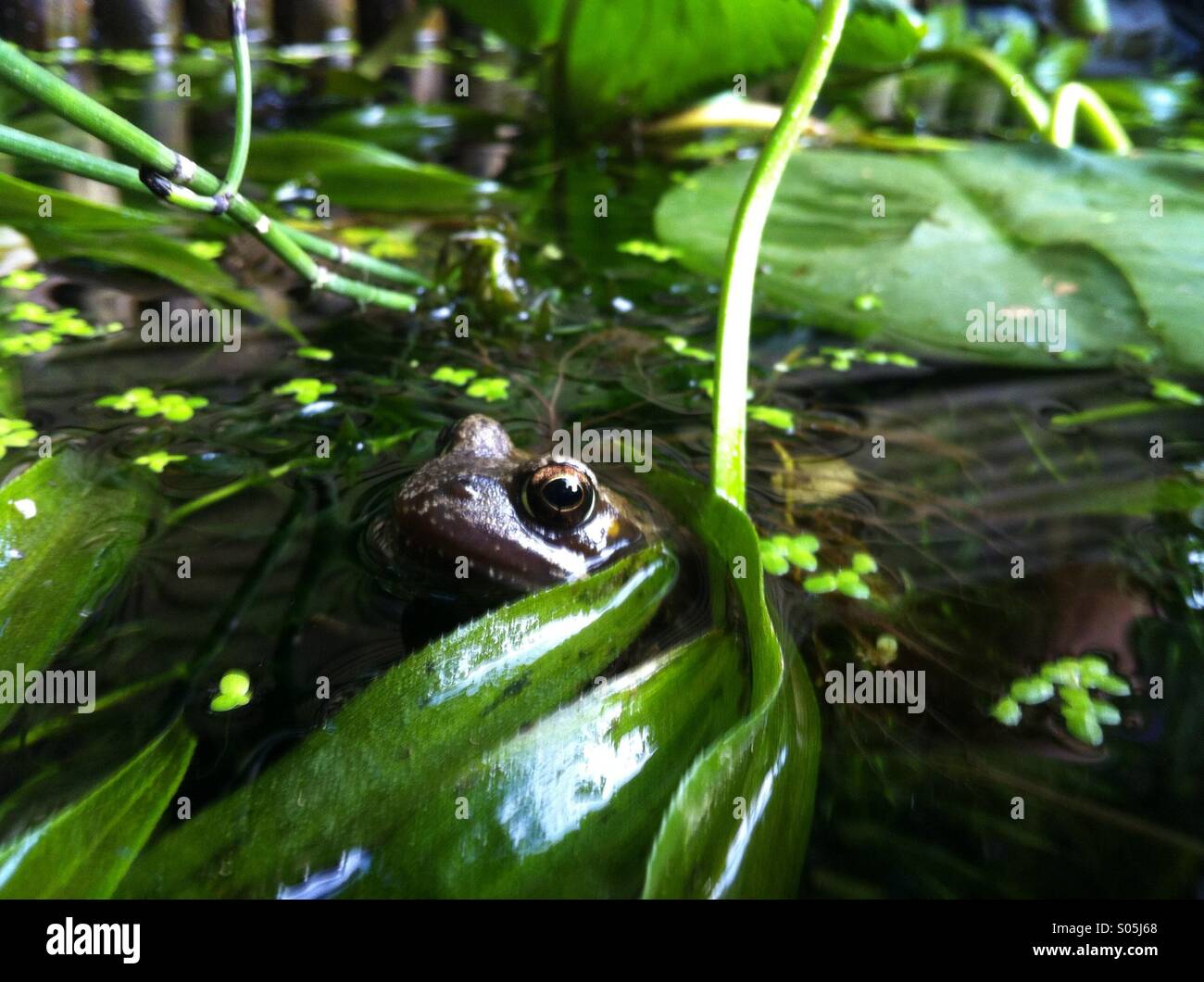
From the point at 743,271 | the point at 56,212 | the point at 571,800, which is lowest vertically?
the point at 571,800

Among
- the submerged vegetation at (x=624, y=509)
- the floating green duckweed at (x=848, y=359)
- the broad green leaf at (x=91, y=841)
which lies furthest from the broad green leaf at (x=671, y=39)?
the broad green leaf at (x=91, y=841)

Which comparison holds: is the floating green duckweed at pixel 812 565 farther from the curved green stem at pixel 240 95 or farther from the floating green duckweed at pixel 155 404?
the floating green duckweed at pixel 155 404

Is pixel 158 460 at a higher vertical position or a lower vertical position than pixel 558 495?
lower

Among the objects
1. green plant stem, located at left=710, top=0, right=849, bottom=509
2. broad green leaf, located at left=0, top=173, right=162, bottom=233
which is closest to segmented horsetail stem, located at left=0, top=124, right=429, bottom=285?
broad green leaf, located at left=0, top=173, right=162, bottom=233

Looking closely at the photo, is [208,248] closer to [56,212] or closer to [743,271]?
[56,212]

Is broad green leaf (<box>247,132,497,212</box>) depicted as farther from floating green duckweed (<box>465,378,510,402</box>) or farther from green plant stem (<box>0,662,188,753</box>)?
green plant stem (<box>0,662,188,753</box>)

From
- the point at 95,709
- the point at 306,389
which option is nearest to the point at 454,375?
the point at 306,389
